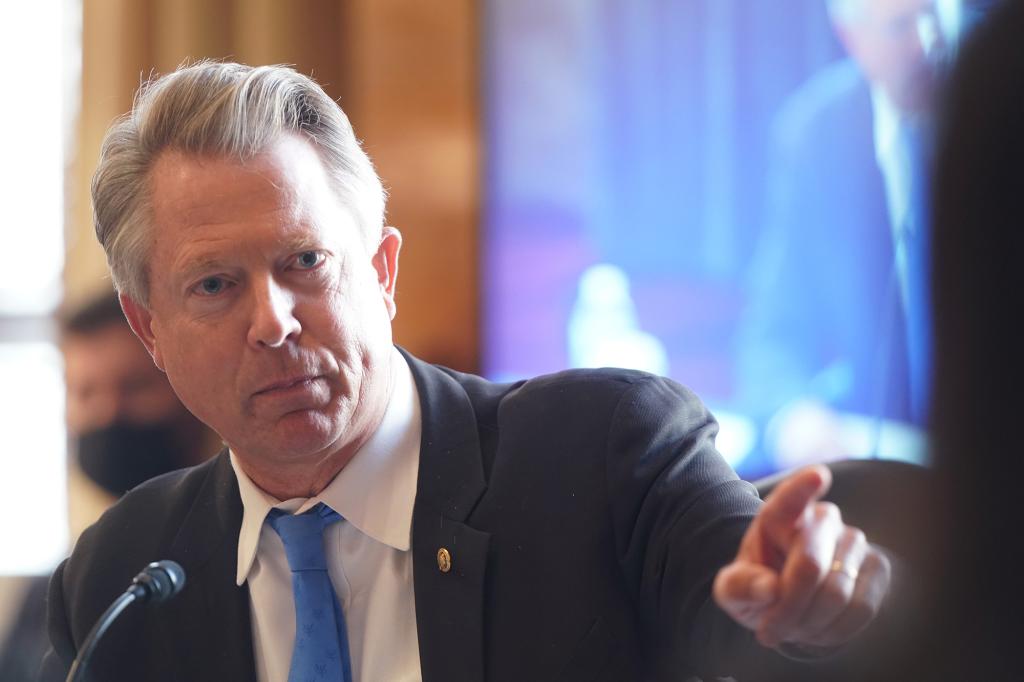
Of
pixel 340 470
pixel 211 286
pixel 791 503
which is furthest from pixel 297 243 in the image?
pixel 791 503

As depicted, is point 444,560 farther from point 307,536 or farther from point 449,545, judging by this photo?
point 307,536

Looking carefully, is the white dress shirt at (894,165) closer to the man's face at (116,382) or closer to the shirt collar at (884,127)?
the shirt collar at (884,127)

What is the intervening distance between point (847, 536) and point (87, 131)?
3305 millimetres

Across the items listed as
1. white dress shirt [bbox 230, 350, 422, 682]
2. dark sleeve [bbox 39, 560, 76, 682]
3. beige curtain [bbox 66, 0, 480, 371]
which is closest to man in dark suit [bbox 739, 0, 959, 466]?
beige curtain [bbox 66, 0, 480, 371]

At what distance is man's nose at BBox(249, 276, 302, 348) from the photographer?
5.11ft

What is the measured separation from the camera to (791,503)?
100 cm

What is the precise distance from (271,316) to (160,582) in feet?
1.21

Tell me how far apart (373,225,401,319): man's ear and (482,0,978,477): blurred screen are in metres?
1.55

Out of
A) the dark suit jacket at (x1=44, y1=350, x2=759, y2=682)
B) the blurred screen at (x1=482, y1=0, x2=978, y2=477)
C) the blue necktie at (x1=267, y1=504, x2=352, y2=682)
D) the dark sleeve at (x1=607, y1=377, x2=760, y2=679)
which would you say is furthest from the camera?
A: the blurred screen at (x1=482, y1=0, x2=978, y2=477)

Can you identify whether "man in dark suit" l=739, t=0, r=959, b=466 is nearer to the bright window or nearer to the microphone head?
the microphone head

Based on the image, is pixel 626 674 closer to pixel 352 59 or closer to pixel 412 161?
pixel 412 161

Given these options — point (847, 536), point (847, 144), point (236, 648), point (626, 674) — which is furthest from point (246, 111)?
point (847, 144)

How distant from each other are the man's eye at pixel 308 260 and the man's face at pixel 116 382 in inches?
73.4

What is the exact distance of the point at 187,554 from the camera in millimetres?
1741
